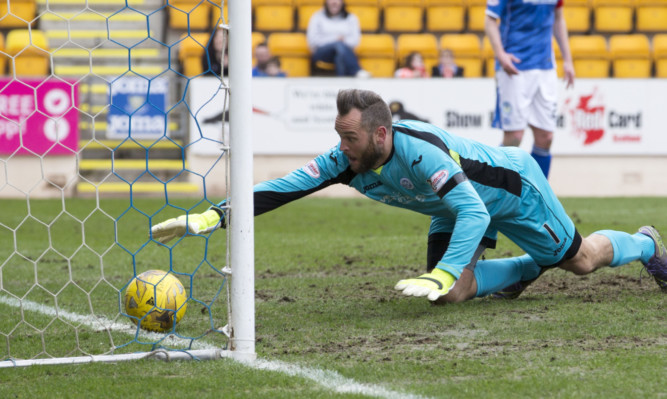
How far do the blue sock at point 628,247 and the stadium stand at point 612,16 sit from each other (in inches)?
430

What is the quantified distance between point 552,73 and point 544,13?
50 cm

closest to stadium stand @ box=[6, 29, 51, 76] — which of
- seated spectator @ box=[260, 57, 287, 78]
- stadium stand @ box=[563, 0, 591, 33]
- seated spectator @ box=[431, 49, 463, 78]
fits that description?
seated spectator @ box=[260, 57, 287, 78]

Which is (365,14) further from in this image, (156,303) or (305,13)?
(156,303)

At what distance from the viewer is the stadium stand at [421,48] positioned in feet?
43.9

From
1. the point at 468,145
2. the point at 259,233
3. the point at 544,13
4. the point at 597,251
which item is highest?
the point at 544,13

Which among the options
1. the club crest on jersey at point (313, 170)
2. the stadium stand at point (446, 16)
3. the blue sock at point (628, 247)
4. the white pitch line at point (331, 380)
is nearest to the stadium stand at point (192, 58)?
the stadium stand at point (446, 16)

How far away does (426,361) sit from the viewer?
127 inches

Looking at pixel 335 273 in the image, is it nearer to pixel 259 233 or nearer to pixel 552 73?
pixel 259 233

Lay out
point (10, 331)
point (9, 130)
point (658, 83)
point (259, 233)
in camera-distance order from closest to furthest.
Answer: point (10, 331) < point (259, 233) < point (9, 130) < point (658, 83)

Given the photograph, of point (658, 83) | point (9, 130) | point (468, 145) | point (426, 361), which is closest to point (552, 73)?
point (468, 145)

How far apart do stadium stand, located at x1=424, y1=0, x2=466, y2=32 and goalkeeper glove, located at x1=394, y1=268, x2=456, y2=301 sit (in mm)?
11700

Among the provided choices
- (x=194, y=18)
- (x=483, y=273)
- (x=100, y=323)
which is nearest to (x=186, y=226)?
(x=100, y=323)

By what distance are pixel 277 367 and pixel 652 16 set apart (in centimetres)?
1340

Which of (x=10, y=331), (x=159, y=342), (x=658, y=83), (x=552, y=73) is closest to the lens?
(x=159, y=342)
